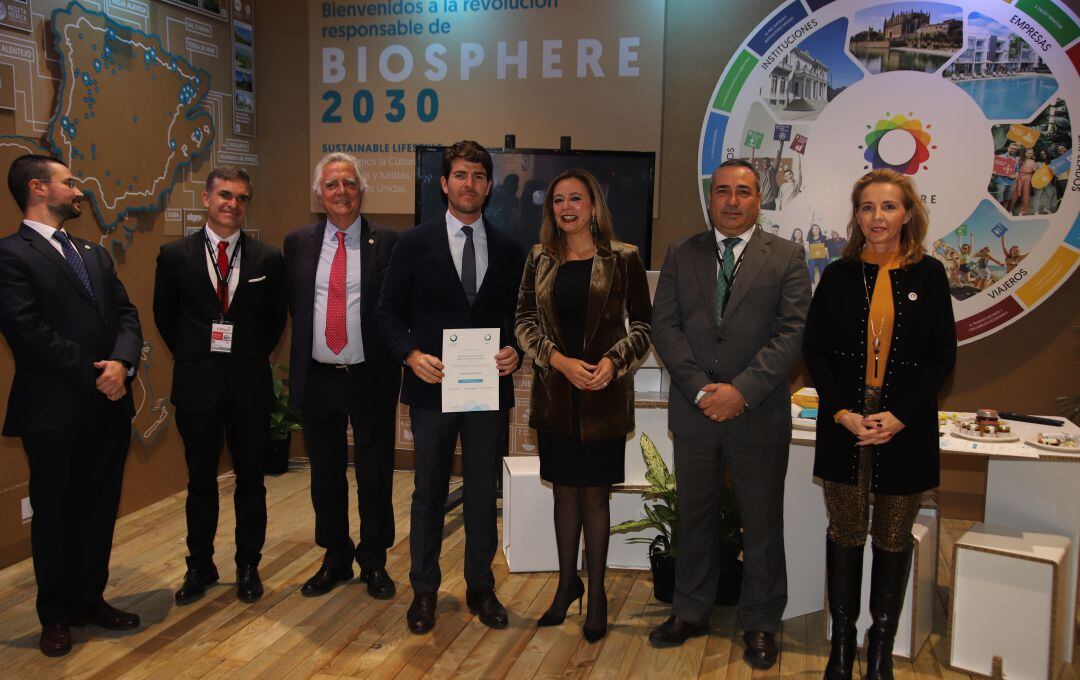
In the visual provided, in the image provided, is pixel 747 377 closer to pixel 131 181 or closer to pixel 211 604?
pixel 211 604

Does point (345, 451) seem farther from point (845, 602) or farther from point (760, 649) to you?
point (845, 602)

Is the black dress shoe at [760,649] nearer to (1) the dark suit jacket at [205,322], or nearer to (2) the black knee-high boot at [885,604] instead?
(2) the black knee-high boot at [885,604]

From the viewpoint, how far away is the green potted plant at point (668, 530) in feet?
11.2

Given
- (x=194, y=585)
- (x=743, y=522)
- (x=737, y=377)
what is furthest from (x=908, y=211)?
(x=194, y=585)

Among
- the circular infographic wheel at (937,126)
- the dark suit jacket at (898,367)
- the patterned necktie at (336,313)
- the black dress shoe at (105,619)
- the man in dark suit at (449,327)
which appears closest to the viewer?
the dark suit jacket at (898,367)

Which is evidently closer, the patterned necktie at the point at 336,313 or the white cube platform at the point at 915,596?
the white cube platform at the point at 915,596

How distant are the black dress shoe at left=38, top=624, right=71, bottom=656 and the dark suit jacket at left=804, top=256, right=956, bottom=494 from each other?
2.70 meters

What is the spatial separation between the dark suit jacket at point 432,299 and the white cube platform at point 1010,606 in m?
1.73

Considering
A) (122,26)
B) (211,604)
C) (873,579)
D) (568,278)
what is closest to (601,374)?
(568,278)

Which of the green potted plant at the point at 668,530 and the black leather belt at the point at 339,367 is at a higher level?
the black leather belt at the point at 339,367

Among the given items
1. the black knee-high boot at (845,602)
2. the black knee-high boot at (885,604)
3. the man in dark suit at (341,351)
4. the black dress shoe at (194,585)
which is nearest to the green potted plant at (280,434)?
the black dress shoe at (194,585)

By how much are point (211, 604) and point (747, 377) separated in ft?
7.60

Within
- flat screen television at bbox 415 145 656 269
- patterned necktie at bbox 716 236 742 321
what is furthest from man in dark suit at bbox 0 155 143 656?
patterned necktie at bbox 716 236 742 321

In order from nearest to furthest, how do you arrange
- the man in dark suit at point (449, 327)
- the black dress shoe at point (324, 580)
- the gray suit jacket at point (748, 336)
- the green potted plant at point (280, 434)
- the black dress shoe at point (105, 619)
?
the gray suit jacket at point (748, 336) → the man in dark suit at point (449, 327) → the black dress shoe at point (105, 619) → the black dress shoe at point (324, 580) → the green potted plant at point (280, 434)
